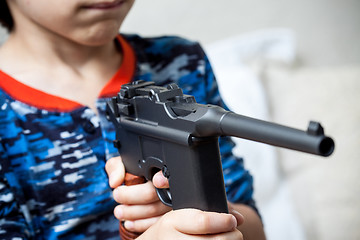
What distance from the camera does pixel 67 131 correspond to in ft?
2.06

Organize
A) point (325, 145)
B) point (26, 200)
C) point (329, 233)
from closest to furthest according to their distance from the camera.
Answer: point (325, 145)
point (26, 200)
point (329, 233)

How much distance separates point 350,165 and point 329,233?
180 mm

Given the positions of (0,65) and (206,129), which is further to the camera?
(0,65)

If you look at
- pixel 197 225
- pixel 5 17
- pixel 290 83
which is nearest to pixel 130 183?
pixel 197 225

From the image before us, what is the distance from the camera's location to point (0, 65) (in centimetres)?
67

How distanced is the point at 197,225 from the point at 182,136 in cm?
9

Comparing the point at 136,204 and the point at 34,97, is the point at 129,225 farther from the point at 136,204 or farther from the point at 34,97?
the point at 34,97

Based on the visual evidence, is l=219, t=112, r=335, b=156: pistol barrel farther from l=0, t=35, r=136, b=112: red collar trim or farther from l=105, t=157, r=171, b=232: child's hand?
l=0, t=35, r=136, b=112: red collar trim

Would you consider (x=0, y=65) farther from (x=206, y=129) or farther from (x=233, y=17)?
(x=233, y=17)

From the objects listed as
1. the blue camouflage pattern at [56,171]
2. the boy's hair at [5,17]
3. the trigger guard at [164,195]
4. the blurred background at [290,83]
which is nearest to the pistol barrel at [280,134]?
the trigger guard at [164,195]

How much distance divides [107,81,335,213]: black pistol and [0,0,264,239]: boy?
0.06 metres

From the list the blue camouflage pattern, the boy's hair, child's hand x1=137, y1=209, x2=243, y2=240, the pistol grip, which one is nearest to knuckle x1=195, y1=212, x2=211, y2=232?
child's hand x1=137, y1=209, x2=243, y2=240

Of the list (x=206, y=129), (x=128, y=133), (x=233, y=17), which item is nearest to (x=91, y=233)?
(x=128, y=133)

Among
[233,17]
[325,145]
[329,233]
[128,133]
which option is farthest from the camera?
[233,17]
